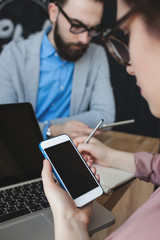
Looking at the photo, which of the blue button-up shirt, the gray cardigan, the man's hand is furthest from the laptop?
the blue button-up shirt

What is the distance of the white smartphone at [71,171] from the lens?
539mm

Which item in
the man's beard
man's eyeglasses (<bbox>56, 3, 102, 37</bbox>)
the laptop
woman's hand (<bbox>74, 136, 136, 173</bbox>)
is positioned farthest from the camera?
the man's beard

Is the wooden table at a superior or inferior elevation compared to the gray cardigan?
inferior

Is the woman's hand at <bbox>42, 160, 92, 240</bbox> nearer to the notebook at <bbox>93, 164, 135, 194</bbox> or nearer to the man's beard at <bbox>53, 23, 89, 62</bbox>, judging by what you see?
the notebook at <bbox>93, 164, 135, 194</bbox>

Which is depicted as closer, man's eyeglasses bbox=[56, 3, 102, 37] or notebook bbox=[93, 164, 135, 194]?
notebook bbox=[93, 164, 135, 194]

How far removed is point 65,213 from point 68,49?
1.08 meters

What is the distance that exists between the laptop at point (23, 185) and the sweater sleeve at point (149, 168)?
0.23 metres

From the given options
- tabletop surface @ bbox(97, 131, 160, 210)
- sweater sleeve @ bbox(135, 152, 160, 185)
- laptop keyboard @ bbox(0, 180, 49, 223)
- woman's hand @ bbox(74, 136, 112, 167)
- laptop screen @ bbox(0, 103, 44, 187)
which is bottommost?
tabletop surface @ bbox(97, 131, 160, 210)

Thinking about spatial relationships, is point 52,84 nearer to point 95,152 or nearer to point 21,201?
point 95,152

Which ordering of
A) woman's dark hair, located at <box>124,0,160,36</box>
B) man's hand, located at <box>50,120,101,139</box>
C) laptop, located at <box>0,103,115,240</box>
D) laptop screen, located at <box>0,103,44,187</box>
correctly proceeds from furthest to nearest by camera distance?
Answer: man's hand, located at <box>50,120,101,139</box>
laptop screen, located at <box>0,103,44,187</box>
laptop, located at <box>0,103,115,240</box>
woman's dark hair, located at <box>124,0,160,36</box>

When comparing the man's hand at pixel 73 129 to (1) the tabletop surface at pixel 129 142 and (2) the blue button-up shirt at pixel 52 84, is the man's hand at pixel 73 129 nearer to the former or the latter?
(1) the tabletop surface at pixel 129 142

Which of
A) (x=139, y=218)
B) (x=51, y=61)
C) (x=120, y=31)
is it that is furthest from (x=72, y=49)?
(x=139, y=218)

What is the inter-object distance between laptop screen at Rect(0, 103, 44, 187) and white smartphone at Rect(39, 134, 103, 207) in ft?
0.48

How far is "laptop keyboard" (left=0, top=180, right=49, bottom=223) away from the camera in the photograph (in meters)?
0.55
